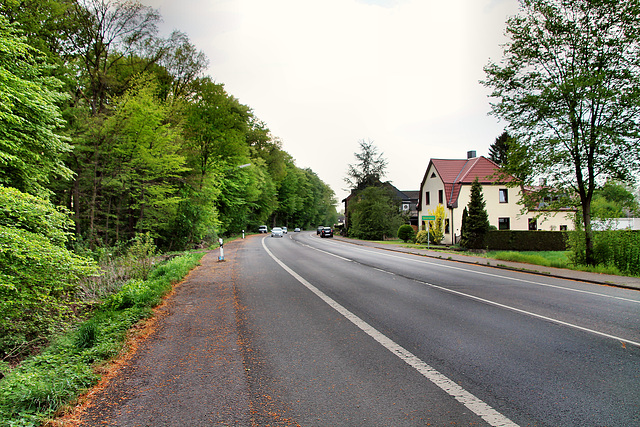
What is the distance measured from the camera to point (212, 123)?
29984 mm

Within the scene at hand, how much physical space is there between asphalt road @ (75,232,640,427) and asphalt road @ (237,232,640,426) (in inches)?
0.8

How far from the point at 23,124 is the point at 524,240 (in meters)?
31.9

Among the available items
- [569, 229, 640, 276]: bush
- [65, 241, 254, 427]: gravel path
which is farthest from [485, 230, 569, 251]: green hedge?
[65, 241, 254, 427]: gravel path

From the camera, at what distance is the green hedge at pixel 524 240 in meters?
28.8

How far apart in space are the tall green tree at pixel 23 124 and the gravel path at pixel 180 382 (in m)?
5.38

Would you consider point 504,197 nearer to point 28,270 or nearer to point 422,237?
point 422,237

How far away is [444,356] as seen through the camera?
470cm

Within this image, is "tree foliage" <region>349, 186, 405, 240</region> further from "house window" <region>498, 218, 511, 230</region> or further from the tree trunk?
the tree trunk

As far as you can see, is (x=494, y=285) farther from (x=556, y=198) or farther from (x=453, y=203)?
(x=453, y=203)

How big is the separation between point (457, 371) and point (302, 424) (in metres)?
2.14

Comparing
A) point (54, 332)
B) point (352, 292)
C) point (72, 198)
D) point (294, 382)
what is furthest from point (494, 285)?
A: point (72, 198)

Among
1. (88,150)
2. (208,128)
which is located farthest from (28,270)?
(208,128)

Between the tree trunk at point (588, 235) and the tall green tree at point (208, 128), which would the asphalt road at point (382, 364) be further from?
the tall green tree at point (208, 128)

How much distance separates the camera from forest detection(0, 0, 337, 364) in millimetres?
7410
